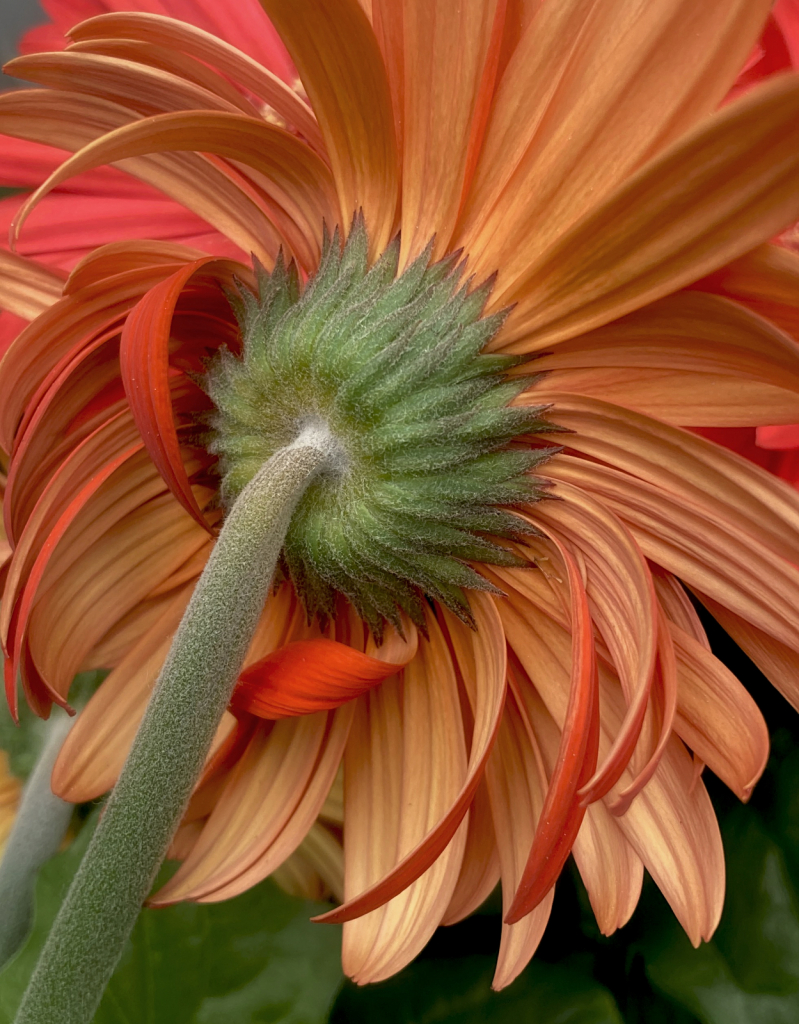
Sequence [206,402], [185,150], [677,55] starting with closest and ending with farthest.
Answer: [677,55] < [185,150] < [206,402]

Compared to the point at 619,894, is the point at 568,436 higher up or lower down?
higher up

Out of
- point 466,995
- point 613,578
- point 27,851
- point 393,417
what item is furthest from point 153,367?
point 466,995

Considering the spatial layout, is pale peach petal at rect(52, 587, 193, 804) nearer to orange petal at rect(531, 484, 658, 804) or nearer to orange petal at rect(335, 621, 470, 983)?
orange petal at rect(335, 621, 470, 983)

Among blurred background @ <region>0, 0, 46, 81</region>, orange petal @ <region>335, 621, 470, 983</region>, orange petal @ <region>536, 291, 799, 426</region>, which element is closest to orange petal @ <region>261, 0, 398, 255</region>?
orange petal @ <region>536, 291, 799, 426</region>

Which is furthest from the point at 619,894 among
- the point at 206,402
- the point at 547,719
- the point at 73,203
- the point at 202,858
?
the point at 73,203

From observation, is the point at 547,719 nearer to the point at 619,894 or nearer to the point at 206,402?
the point at 619,894
